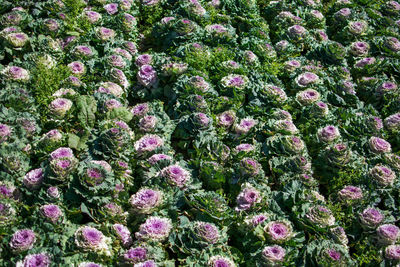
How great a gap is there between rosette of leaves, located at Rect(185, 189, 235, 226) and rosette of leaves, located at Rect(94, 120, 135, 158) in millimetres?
783

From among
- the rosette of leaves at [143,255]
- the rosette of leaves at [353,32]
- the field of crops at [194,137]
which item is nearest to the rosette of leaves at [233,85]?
the field of crops at [194,137]

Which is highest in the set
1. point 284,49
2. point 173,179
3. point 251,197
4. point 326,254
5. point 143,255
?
point 284,49

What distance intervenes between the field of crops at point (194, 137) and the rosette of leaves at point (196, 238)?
0.04 feet

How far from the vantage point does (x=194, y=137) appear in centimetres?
434

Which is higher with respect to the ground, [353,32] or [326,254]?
[353,32]

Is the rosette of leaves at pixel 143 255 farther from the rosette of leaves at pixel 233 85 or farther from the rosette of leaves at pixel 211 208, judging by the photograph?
the rosette of leaves at pixel 233 85

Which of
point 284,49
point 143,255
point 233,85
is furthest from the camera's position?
point 284,49

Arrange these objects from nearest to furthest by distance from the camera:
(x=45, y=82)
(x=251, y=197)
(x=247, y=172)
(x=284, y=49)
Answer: (x=251, y=197), (x=247, y=172), (x=45, y=82), (x=284, y=49)

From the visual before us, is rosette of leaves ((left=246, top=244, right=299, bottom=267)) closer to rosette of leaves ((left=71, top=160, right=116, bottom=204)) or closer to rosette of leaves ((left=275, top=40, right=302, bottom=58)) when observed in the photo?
rosette of leaves ((left=71, top=160, right=116, bottom=204))

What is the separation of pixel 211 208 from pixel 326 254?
3.06 feet

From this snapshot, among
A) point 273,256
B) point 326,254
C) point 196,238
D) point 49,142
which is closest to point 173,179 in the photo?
point 196,238

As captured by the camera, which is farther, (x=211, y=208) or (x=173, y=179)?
(x=173, y=179)

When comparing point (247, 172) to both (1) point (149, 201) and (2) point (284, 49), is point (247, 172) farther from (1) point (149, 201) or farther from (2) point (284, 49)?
(2) point (284, 49)

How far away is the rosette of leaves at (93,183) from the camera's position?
3.49 m
